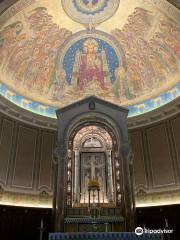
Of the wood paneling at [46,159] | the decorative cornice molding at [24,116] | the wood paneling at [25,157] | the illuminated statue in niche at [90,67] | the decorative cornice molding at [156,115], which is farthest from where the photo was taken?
the illuminated statue in niche at [90,67]

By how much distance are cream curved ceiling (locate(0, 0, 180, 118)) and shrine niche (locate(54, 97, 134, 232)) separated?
5191 mm

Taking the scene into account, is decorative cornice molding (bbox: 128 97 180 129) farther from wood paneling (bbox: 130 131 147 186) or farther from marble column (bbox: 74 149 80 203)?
marble column (bbox: 74 149 80 203)

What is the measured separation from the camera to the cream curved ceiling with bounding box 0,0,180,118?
49.8ft

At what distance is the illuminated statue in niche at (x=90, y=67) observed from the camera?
18.1 meters

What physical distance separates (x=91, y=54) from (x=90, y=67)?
97 cm

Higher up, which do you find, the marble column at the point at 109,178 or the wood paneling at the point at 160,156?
the wood paneling at the point at 160,156

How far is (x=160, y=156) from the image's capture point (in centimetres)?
1555

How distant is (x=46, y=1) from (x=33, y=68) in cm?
466

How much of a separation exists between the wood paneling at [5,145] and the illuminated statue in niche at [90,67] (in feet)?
20.4

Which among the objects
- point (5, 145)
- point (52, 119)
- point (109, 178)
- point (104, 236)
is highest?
point (52, 119)

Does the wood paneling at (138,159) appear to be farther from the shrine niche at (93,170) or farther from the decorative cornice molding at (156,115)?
the shrine niche at (93,170)

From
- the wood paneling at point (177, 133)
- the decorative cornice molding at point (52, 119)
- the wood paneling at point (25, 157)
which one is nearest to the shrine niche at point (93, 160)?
the wood paneling at point (25, 157)

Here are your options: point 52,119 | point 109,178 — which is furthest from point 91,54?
point 109,178

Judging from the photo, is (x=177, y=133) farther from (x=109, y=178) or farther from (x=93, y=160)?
(x=93, y=160)
